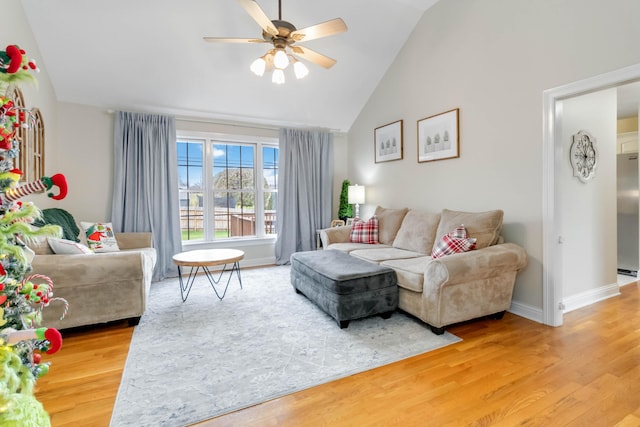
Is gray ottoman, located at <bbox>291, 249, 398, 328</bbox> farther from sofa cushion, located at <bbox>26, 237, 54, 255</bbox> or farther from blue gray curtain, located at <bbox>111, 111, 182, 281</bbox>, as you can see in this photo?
blue gray curtain, located at <bbox>111, 111, 182, 281</bbox>

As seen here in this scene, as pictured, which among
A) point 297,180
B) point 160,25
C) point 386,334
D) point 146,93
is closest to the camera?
point 386,334

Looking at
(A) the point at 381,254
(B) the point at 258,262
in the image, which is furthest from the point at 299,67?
(B) the point at 258,262

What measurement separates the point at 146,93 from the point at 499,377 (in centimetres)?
469

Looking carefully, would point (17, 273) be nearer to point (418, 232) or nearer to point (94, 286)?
point (94, 286)

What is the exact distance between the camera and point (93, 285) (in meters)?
2.48

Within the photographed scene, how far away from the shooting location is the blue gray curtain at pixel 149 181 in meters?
4.04

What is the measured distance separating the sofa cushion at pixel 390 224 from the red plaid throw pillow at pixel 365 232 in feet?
0.24

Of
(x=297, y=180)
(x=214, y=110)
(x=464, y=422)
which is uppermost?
(x=214, y=110)

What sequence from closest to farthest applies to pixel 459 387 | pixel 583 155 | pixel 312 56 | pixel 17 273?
pixel 17 273
pixel 459 387
pixel 312 56
pixel 583 155

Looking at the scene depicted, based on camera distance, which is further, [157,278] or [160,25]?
[157,278]

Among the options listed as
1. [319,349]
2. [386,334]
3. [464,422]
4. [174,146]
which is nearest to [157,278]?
[174,146]

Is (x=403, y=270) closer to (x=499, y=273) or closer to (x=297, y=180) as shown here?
(x=499, y=273)

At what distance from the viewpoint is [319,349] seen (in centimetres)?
225

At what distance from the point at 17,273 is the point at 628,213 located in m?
Answer: 6.07
